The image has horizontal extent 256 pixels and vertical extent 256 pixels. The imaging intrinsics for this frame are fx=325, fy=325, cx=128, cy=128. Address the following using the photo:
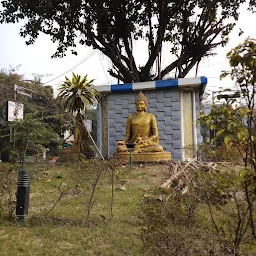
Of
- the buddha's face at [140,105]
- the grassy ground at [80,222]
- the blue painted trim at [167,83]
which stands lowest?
the grassy ground at [80,222]

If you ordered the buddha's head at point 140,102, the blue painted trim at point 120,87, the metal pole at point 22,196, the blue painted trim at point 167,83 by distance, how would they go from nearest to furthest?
the metal pole at point 22,196, the buddha's head at point 140,102, the blue painted trim at point 167,83, the blue painted trim at point 120,87

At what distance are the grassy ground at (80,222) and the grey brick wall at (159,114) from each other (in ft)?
14.6

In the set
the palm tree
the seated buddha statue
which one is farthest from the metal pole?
the palm tree

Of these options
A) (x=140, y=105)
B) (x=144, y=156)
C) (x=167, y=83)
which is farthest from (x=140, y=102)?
(x=144, y=156)

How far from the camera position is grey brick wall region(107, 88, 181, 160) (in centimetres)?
1188

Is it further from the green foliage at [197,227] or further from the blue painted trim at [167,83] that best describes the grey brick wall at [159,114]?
the green foliage at [197,227]

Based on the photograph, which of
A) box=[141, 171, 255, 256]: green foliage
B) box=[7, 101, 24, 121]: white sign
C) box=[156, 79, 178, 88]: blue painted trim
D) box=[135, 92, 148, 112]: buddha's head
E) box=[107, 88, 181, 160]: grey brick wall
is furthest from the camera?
box=[107, 88, 181, 160]: grey brick wall

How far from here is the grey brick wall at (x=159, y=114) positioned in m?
11.9

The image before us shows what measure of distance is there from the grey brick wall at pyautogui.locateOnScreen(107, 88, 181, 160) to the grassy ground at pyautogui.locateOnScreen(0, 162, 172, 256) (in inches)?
175

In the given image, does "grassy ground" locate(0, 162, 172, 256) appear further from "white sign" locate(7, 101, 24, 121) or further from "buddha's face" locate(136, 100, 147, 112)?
"buddha's face" locate(136, 100, 147, 112)

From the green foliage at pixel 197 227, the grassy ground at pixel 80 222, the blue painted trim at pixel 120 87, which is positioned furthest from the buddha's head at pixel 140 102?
the green foliage at pixel 197 227

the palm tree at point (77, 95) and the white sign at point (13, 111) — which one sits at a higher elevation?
the palm tree at point (77, 95)

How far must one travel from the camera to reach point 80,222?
472 centimetres

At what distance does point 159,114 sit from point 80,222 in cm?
792
